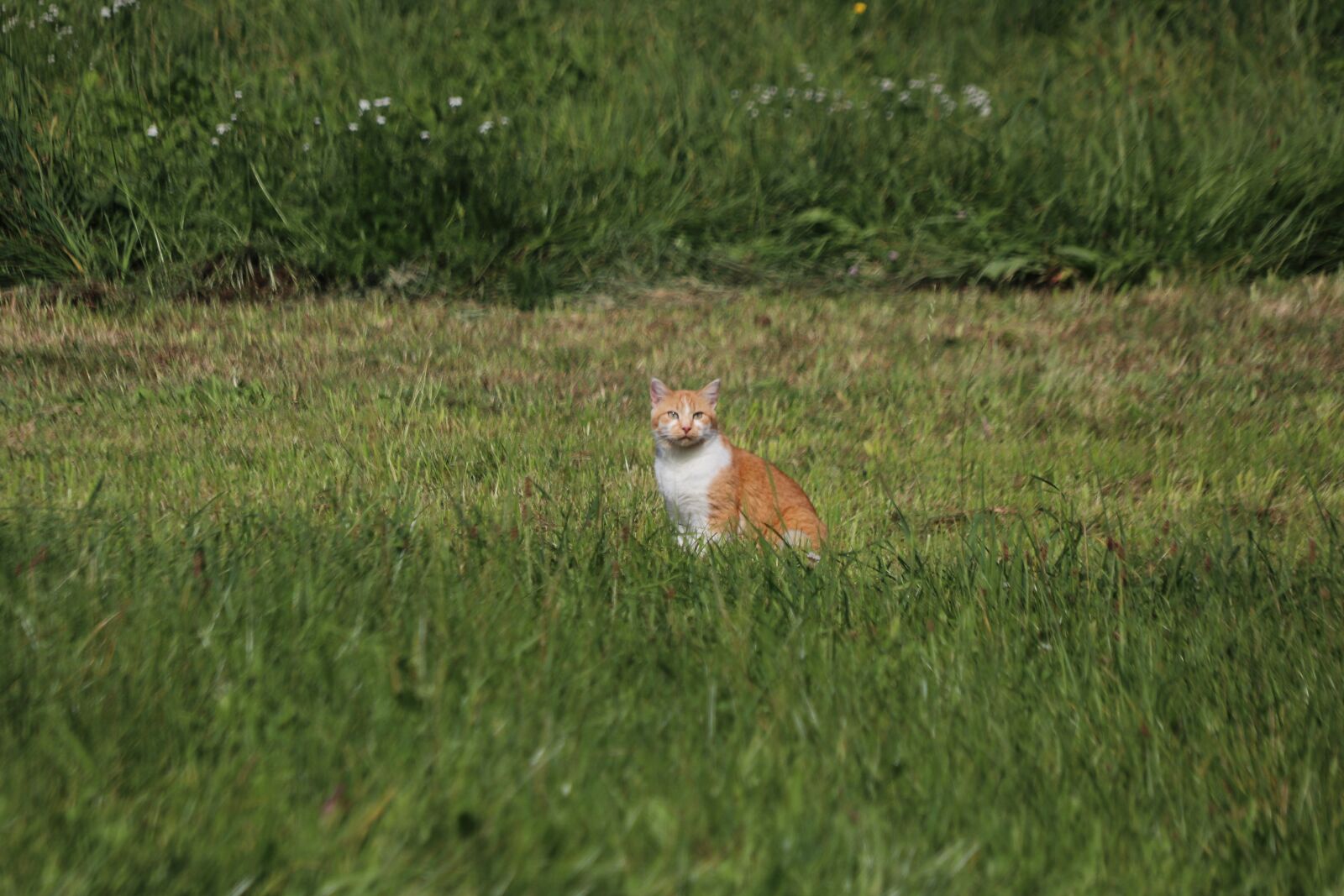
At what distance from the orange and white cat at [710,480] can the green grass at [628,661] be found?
136 mm

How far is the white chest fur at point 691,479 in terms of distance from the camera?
431cm

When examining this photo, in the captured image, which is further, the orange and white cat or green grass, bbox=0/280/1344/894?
the orange and white cat

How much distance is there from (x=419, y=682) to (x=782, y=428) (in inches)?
130

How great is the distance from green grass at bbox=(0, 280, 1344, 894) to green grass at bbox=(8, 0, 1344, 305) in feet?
7.52

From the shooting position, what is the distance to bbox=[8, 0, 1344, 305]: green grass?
7.37 meters

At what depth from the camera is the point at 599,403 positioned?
5547 millimetres

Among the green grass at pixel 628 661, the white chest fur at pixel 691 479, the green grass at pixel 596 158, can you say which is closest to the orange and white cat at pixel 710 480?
the white chest fur at pixel 691 479

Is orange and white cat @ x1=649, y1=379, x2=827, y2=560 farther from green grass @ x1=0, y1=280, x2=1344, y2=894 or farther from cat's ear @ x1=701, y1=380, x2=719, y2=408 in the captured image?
green grass @ x1=0, y1=280, x2=1344, y2=894

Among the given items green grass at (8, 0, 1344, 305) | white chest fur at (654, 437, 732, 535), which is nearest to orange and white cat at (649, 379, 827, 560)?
white chest fur at (654, 437, 732, 535)

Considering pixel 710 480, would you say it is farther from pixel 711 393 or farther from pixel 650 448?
pixel 650 448

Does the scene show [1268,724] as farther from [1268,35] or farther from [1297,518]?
[1268,35]

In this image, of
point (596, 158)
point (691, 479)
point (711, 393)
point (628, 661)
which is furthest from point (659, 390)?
point (596, 158)

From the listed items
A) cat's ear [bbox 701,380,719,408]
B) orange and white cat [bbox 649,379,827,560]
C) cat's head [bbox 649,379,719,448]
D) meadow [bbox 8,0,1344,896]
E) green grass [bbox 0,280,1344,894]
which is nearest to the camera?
green grass [bbox 0,280,1344,894]

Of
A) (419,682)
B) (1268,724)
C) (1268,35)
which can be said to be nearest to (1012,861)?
(1268,724)
